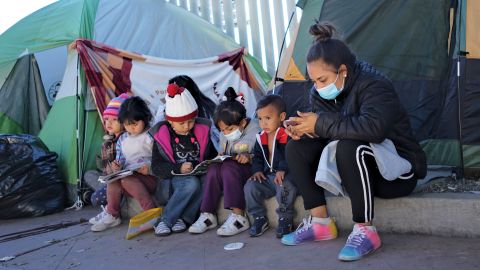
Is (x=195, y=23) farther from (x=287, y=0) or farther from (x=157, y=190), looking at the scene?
(x=157, y=190)

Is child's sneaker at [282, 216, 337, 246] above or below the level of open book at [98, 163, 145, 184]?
below

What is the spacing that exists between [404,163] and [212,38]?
4.39 meters

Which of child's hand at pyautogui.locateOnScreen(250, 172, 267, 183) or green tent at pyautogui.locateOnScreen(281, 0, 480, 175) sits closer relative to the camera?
child's hand at pyautogui.locateOnScreen(250, 172, 267, 183)

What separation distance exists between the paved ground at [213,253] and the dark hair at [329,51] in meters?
0.90

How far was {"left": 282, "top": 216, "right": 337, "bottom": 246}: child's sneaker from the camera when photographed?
253cm

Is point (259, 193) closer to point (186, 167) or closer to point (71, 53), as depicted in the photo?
point (186, 167)

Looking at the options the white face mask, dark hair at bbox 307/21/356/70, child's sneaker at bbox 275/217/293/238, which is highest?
dark hair at bbox 307/21/356/70

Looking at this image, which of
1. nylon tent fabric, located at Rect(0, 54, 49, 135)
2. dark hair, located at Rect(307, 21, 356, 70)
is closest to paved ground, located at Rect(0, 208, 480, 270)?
dark hair, located at Rect(307, 21, 356, 70)

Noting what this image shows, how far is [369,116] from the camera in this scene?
88.0 inches

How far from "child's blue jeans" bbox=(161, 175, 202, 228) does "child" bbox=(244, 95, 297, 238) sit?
1.56ft

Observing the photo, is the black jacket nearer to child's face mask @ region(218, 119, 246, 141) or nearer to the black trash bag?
child's face mask @ region(218, 119, 246, 141)

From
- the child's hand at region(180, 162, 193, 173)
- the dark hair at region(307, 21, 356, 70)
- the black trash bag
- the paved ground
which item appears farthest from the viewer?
the black trash bag

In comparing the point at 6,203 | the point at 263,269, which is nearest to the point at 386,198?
the point at 263,269

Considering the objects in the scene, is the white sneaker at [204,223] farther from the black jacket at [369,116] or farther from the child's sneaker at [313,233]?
the black jacket at [369,116]
